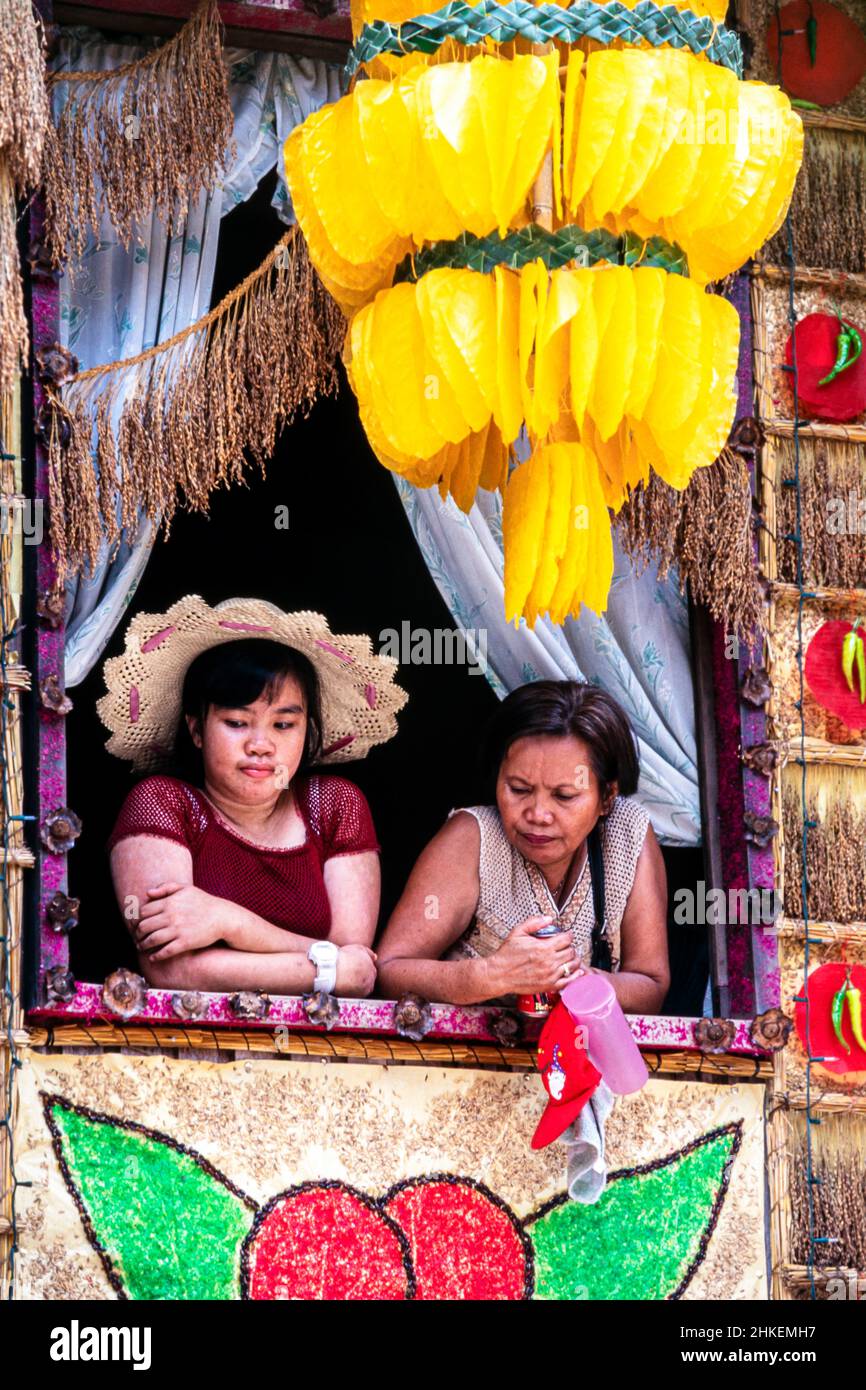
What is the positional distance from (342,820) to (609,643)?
794mm

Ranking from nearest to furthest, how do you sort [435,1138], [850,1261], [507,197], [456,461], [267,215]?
[507,197] < [456,461] < [435,1138] < [850,1261] < [267,215]

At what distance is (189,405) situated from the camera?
4645mm

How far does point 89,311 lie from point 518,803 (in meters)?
1.43

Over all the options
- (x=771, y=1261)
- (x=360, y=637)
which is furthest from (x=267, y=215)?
(x=771, y=1261)

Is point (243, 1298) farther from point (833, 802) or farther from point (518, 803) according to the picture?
point (833, 802)

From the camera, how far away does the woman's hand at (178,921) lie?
4445 mm

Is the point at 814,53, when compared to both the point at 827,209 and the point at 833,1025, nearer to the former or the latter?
the point at 827,209

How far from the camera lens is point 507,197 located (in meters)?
3.90

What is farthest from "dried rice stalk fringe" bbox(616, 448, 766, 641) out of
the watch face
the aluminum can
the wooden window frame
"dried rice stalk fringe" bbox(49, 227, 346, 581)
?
the watch face

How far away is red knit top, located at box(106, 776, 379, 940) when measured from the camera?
4.64m

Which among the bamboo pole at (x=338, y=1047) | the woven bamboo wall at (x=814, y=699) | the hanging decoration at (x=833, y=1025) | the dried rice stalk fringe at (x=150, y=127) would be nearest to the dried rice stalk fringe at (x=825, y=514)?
the woven bamboo wall at (x=814, y=699)

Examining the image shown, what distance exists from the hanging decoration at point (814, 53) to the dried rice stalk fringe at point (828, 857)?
169 centimetres

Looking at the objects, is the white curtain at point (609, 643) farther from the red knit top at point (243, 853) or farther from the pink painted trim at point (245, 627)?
the red knit top at point (243, 853)

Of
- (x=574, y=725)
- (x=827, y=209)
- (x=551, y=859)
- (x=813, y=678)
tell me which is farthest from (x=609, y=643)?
(x=827, y=209)
